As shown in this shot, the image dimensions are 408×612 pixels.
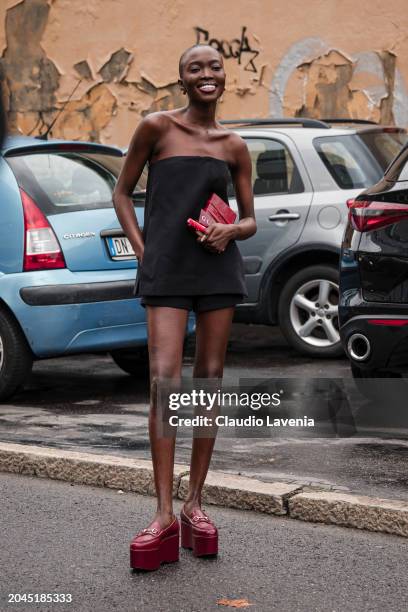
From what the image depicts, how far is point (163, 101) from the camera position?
14406mm

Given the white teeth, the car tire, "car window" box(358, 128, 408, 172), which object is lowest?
the car tire

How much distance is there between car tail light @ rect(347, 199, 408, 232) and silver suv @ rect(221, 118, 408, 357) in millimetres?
2604

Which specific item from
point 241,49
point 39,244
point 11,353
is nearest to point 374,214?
point 39,244

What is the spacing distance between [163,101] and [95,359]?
5.38m

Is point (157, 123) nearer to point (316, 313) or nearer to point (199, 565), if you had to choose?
point (199, 565)

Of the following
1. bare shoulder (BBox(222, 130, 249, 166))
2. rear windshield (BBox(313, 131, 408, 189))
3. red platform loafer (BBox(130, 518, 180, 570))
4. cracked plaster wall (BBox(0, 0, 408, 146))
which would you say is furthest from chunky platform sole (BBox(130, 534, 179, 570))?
cracked plaster wall (BBox(0, 0, 408, 146))

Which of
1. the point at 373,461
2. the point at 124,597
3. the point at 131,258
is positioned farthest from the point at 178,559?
the point at 131,258

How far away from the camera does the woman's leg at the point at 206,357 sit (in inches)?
176

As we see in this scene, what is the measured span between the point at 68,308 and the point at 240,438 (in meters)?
1.54

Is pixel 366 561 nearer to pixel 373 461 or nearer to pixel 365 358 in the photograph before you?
pixel 373 461

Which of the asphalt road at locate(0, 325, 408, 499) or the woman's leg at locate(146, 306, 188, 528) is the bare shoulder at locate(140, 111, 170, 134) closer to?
the woman's leg at locate(146, 306, 188, 528)

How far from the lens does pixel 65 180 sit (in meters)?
7.83

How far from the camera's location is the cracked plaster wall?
44.4ft

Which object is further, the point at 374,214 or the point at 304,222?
the point at 304,222
